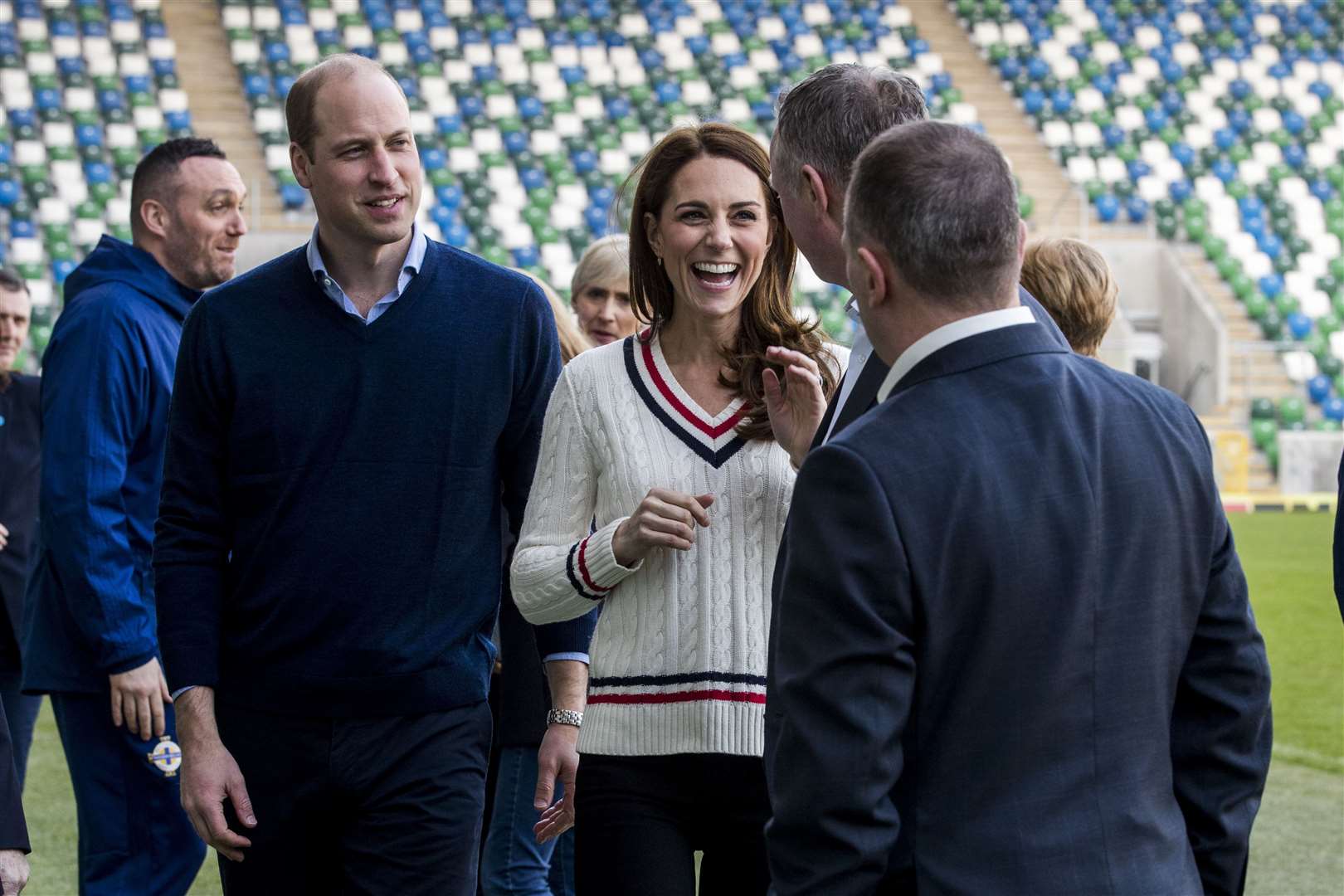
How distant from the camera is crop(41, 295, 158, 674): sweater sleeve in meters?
3.13

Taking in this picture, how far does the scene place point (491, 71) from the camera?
20.9 meters

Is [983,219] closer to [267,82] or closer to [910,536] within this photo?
[910,536]

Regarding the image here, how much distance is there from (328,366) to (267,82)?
61.6 feet

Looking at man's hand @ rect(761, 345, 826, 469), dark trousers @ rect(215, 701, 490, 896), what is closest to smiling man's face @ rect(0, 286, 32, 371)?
dark trousers @ rect(215, 701, 490, 896)

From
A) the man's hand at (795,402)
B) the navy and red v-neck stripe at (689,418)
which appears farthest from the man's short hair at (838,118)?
the navy and red v-neck stripe at (689,418)

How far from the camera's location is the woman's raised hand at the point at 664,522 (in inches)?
85.0

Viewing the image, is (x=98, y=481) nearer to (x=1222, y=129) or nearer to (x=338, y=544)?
(x=338, y=544)

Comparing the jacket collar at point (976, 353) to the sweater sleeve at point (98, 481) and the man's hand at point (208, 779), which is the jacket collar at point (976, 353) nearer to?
the man's hand at point (208, 779)

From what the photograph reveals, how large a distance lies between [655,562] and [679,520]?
162mm

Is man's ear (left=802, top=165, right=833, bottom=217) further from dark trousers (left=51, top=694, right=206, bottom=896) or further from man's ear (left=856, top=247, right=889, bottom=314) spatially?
dark trousers (left=51, top=694, right=206, bottom=896)

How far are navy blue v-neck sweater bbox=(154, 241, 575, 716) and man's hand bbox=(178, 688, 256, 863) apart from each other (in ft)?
0.16

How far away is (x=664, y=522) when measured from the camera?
7.07 ft

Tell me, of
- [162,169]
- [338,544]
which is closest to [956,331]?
[338,544]

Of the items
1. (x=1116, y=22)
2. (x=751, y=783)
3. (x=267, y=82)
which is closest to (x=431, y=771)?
(x=751, y=783)
